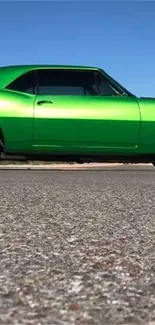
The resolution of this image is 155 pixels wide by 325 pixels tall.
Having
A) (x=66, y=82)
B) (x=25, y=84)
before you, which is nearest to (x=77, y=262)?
(x=25, y=84)

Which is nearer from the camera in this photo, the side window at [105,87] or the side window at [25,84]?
the side window at [25,84]

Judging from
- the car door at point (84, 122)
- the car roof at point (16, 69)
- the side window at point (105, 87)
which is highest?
the car roof at point (16, 69)

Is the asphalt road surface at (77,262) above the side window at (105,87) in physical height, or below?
below

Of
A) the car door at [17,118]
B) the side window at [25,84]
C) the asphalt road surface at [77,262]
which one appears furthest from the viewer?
the side window at [25,84]

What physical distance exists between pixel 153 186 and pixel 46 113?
1819 millimetres

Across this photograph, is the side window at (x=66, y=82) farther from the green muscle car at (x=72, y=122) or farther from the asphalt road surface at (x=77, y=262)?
the asphalt road surface at (x=77, y=262)

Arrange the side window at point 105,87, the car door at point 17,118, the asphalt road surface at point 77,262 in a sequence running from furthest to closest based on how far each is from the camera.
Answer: the side window at point 105,87, the car door at point 17,118, the asphalt road surface at point 77,262

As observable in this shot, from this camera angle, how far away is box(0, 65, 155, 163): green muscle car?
6.20m

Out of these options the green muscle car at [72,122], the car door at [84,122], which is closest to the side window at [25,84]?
the green muscle car at [72,122]

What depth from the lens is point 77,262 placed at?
192cm

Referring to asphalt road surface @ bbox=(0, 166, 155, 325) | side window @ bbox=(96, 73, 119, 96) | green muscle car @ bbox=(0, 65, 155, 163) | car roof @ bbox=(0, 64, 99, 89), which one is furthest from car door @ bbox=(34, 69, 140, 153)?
asphalt road surface @ bbox=(0, 166, 155, 325)

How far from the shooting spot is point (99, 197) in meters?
3.97

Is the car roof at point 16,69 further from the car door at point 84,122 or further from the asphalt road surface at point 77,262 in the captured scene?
the asphalt road surface at point 77,262

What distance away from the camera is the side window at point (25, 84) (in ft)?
21.0
